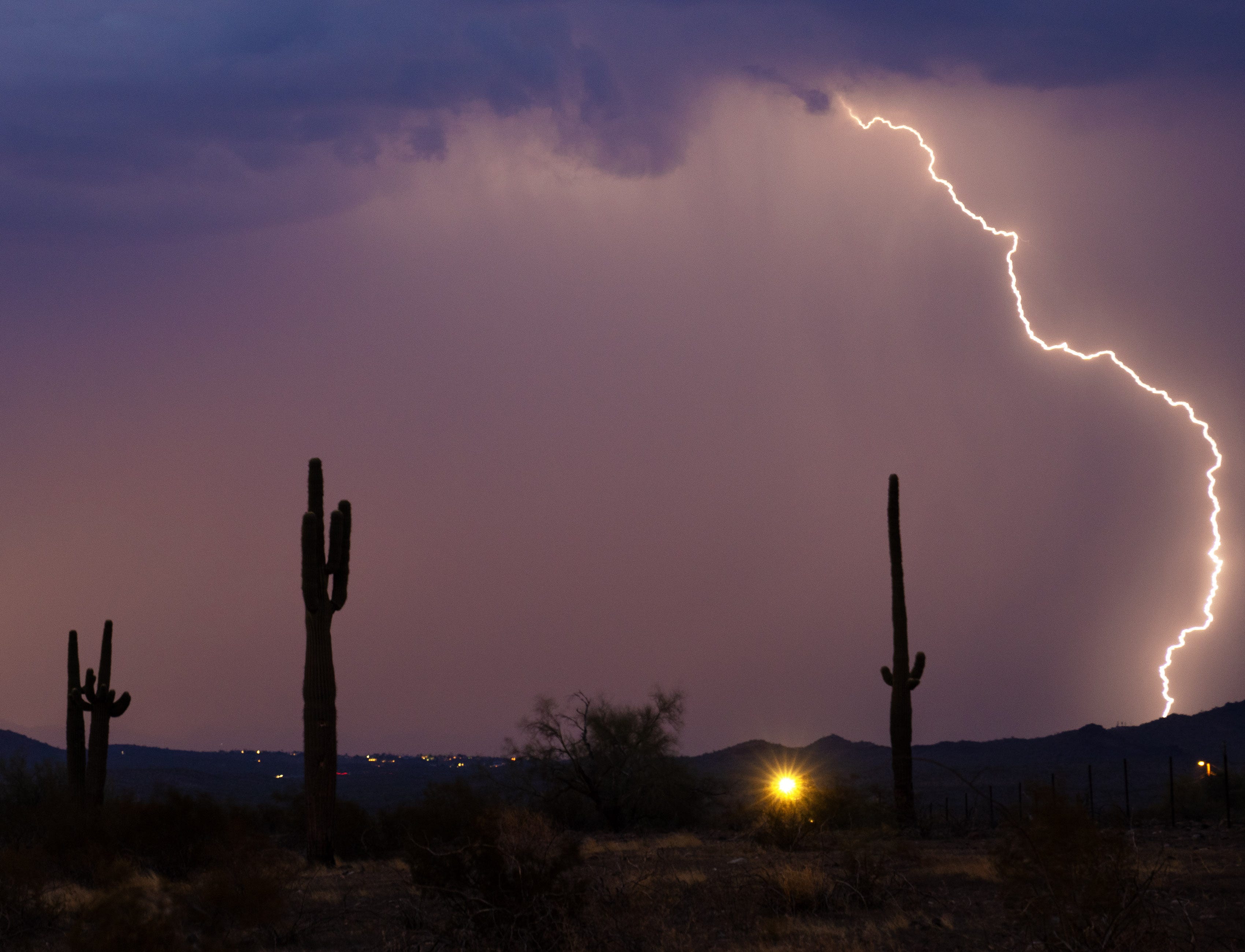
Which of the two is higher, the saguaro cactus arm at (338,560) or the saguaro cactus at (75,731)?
the saguaro cactus arm at (338,560)

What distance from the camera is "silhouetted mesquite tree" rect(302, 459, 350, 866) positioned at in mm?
22656

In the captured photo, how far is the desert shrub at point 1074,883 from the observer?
970 centimetres

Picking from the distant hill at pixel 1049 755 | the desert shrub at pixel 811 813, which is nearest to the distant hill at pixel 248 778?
the distant hill at pixel 1049 755

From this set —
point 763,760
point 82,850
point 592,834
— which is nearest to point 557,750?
point 592,834

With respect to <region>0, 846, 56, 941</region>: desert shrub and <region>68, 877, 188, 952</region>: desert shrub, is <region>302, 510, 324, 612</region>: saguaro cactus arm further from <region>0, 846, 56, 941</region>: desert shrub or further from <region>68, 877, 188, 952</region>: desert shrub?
<region>68, 877, 188, 952</region>: desert shrub

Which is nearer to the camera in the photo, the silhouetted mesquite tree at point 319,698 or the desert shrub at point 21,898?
the desert shrub at point 21,898

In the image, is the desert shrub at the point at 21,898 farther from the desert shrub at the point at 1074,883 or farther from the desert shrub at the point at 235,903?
the desert shrub at the point at 1074,883

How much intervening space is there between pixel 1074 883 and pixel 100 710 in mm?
Answer: 29770

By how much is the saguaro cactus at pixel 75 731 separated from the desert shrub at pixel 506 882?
2447 centimetres

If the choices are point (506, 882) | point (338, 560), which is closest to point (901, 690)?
point (338, 560)

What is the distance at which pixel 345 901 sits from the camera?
16016mm

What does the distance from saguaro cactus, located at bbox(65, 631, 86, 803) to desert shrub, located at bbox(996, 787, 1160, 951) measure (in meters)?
28.8

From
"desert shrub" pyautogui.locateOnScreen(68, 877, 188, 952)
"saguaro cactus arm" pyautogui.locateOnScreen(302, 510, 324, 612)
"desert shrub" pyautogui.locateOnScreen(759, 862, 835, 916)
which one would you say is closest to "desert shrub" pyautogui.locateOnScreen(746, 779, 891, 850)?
"desert shrub" pyautogui.locateOnScreen(759, 862, 835, 916)

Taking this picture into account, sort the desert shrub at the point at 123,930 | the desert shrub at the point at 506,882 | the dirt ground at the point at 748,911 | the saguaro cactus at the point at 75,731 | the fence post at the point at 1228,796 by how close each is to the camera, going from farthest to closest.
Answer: the saguaro cactus at the point at 75,731 → the fence post at the point at 1228,796 → the desert shrub at the point at 506,882 → the dirt ground at the point at 748,911 → the desert shrub at the point at 123,930
